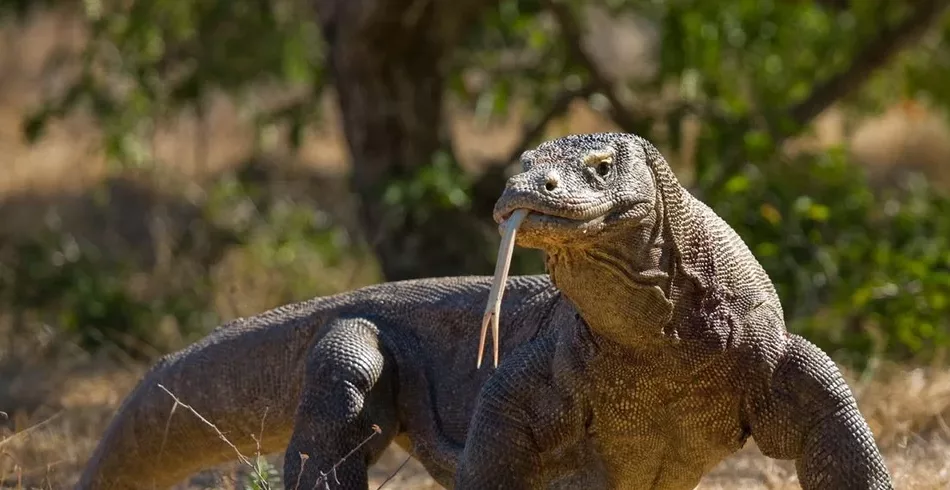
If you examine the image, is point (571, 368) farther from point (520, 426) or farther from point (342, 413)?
point (342, 413)

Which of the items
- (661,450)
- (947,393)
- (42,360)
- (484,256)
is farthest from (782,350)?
(42,360)

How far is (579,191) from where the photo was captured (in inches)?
116

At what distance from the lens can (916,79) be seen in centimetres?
826

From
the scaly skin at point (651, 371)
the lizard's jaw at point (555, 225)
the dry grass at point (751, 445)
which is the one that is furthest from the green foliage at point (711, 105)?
the lizard's jaw at point (555, 225)

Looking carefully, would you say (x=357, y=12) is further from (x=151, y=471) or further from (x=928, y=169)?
(x=928, y=169)

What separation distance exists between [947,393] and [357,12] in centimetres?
318

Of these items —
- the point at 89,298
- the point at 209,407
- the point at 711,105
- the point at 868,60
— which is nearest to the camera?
the point at 209,407

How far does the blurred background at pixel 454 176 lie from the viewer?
6344 millimetres

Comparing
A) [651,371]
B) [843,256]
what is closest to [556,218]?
[651,371]

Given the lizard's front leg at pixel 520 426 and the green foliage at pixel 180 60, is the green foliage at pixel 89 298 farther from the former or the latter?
the lizard's front leg at pixel 520 426

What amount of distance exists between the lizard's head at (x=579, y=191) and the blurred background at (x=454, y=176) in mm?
1747

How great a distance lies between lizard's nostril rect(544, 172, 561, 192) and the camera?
9.46ft

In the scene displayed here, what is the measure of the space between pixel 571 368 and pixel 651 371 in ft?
0.58

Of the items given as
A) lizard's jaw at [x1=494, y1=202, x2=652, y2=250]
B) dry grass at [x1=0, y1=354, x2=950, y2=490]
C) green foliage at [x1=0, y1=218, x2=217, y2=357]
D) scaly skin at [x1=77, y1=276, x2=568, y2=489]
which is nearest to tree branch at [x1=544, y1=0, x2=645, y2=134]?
dry grass at [x1=0, y1=354, x2=950, y2=490]
